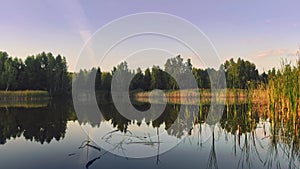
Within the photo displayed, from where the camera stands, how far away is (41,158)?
4.95m

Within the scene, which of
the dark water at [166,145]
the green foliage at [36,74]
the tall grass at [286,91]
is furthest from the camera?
the green foliage at [36,74]

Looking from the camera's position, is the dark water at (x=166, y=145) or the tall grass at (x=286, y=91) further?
the tall grass at (x=286, y=91)

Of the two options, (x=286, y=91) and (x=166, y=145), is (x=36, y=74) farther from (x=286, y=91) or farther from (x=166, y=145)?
(x=286, y=91)

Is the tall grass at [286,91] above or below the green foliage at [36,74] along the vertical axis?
below

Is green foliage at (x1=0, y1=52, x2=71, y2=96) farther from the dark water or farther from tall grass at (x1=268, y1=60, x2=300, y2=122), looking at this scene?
tall grass at (x1=268, y1=60, x2=300, y2=122)

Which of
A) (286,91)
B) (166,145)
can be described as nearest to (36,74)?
(166,145)

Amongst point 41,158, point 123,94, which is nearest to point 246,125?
point 123,94

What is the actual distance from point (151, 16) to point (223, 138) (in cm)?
312

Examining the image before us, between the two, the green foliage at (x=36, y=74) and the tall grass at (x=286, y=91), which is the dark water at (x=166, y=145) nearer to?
the tall grass at (x=286, y=91)

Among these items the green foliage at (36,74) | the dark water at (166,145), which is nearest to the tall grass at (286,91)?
the dark water at (166,145)

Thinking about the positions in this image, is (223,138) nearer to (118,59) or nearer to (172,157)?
(172,157)

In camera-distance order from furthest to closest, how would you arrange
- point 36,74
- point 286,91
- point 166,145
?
point 36,74 < point 286,91 < point 166,145

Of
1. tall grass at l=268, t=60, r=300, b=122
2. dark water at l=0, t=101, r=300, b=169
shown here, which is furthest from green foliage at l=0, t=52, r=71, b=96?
tall grass at l=268, t=60, r=300, b=122

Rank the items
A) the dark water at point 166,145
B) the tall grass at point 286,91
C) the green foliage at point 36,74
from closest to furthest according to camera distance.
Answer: the dark water at point 166,145 → the tall grass at point 286,91 → the green foliage at point 36,74
